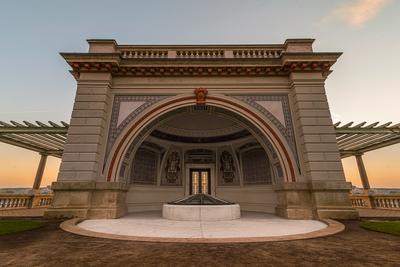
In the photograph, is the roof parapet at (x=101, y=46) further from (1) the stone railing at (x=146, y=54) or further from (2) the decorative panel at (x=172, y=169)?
(2) the decorative panel at (x=172, y=169)

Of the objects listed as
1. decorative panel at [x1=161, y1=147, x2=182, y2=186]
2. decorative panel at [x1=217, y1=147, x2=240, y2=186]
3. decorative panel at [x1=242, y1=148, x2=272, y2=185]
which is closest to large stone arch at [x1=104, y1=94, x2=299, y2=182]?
decorative panel at [x1=242, y1=148, x2=272, y2=185]

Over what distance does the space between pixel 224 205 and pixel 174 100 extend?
5941 millimetres

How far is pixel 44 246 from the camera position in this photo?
14.3 feet

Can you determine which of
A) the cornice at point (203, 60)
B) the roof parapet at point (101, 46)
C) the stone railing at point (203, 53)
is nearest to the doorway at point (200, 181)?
the cornice at point (203, 60)

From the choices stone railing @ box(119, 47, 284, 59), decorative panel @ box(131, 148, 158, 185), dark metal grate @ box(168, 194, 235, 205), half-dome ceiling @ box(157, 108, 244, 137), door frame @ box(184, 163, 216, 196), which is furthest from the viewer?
door frame @ box(184, 163, 216, 196)

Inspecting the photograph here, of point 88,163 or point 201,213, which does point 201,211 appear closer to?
point 201,213

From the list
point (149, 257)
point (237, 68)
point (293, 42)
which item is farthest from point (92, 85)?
Answer: point (293, 42)

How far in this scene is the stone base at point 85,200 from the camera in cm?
828

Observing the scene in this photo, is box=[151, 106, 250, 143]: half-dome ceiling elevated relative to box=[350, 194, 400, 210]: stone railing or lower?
elevated

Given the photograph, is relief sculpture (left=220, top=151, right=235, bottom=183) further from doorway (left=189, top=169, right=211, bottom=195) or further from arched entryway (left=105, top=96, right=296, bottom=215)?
doorway (left=189, top=169, right=211, bottom=195)

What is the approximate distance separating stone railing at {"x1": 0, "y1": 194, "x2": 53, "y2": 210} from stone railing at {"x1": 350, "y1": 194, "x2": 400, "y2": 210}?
2566 cm

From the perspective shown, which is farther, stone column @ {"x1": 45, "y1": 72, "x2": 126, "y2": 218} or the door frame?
the door frame

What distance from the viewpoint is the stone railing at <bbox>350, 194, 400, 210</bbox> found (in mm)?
12812

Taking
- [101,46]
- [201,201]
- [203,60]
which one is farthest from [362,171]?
[101,46]
